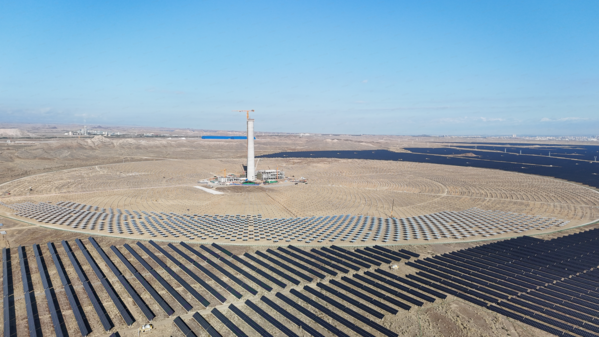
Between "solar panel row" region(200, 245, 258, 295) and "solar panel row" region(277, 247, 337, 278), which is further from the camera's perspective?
"solar panel row" region(277, 247, 337, 278)

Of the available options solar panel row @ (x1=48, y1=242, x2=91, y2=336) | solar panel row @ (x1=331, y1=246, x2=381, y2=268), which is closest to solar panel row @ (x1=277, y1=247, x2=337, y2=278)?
solar panel row @ (x1=331, y1=246, x2=381, y2=268)

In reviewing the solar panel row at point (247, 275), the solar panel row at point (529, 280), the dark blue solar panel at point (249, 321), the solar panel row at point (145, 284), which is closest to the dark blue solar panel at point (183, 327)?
the solar panel row at point (145, 284)

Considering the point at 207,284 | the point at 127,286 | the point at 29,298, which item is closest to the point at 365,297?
the point at 207,284

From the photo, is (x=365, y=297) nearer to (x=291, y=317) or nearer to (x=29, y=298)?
(x=291, y=317)

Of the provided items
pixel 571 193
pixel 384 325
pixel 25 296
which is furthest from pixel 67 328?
pixel 571 193

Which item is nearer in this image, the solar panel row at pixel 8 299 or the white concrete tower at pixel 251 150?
the solar panel row at pixel 8 299

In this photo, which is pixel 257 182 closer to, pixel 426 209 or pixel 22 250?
pixel 426 209

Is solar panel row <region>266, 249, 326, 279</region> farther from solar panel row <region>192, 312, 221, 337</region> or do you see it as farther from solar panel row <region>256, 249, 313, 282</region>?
solar panel row <region>192, 312, 221, 337</region>

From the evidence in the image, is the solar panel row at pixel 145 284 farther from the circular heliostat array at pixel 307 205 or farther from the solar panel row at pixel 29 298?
the solar panel row at pixel 29 298
